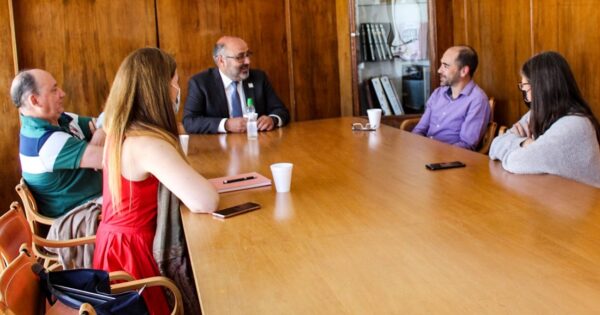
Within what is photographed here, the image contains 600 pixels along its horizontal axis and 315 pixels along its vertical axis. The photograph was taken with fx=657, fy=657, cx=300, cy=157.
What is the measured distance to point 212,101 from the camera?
430cm

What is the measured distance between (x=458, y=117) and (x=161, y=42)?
236 cm

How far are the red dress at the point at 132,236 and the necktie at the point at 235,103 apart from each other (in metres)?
2.02

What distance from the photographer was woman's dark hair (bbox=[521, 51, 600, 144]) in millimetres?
2648

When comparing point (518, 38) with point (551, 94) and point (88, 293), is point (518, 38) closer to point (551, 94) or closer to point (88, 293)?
point (551, 94)

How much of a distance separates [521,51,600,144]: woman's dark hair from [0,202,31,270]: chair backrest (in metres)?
1.99

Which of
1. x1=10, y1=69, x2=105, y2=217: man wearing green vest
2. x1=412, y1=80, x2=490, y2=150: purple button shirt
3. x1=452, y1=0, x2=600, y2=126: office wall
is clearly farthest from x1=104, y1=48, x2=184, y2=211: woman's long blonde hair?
x1=452, y1=0, x2=600, y2=126: office wall

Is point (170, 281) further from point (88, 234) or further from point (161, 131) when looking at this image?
point (88, 234)

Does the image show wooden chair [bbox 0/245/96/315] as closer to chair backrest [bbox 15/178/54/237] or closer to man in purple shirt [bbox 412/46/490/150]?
chair backrest [bbox 15/178/54/237]

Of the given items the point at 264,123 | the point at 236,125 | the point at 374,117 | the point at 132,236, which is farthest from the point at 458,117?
the point at 132,236

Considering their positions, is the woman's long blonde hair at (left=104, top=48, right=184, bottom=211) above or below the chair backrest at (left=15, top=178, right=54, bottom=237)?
above

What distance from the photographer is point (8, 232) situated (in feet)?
6.89

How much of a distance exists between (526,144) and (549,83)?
10.6 inches

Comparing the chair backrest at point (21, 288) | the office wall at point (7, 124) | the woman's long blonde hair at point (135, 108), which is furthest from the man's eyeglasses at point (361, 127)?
the office wall at point (7, 124)

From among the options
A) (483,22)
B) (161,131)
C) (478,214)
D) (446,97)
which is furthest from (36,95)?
(483,22)
